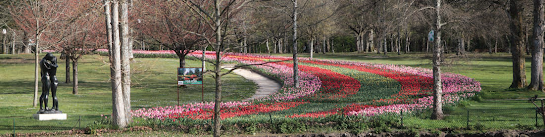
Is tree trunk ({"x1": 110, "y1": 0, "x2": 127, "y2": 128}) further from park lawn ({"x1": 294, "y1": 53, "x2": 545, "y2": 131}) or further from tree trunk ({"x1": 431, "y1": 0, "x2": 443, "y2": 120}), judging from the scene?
tree trunk ({"x1": 431, "y1": 0, "x2": 443, "y2": 120})

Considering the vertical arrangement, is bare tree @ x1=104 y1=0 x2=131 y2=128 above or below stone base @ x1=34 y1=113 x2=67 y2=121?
above

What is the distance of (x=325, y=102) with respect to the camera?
64.4ft

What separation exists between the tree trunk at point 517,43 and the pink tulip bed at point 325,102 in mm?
1907

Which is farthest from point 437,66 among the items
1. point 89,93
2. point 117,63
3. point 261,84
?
point 89,93

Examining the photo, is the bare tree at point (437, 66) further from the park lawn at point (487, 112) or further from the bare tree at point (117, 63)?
the bare tree at point (117, 63)

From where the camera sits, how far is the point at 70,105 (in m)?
19.4

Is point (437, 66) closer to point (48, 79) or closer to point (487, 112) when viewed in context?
point (487, 112)

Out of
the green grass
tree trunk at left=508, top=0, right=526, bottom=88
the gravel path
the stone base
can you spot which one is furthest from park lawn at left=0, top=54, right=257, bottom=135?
tree trunk at left=508, top=0, right=526, bottom=88

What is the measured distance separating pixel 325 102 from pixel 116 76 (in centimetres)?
902

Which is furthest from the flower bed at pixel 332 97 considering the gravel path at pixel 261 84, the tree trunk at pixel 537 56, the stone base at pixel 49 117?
the tree trunk at pixel 537 56

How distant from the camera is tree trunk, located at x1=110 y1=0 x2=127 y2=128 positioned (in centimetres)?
1332

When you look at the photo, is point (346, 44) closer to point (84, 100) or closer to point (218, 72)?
point (84, 100)

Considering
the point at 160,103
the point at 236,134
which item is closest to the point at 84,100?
the point at 160,103

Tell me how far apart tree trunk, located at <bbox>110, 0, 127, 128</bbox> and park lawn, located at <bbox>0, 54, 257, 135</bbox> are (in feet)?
1.25
